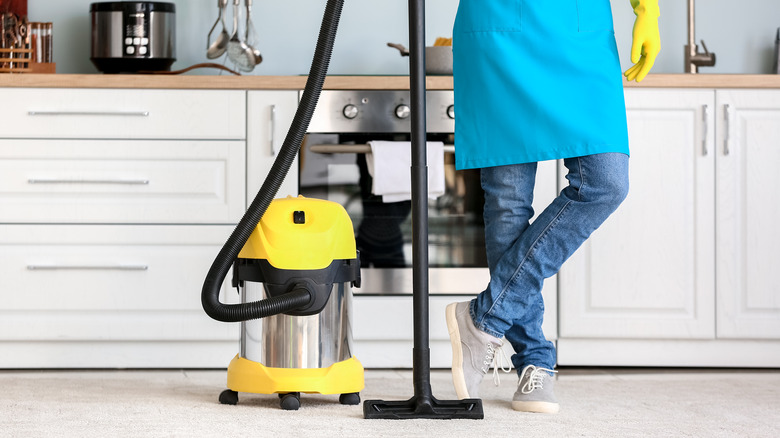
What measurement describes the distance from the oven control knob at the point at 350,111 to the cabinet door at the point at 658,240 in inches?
28.9

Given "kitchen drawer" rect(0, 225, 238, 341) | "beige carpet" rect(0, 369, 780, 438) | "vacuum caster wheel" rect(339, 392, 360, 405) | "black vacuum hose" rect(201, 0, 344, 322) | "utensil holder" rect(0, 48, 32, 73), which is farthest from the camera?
"utensil holder" rect(0, 48, 32, 73)

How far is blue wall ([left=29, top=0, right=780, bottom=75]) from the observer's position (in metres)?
3.04

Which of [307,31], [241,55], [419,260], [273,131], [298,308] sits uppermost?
[307,31]

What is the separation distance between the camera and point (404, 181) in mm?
2461

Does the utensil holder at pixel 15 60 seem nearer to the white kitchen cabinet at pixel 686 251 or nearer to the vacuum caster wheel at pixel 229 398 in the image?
the vacuum caster wheel at pixel 229 398

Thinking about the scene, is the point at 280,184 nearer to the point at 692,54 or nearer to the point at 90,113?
the point at 90,113

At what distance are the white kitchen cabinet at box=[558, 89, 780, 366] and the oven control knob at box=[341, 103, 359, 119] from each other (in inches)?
28.9

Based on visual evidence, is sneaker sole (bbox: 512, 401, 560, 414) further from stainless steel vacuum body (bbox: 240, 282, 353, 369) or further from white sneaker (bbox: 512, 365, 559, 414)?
stainless steel vacuum body (bbox: 240, 282, 353, 369)

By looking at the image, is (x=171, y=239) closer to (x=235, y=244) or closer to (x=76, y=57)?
(x=235, y=244)

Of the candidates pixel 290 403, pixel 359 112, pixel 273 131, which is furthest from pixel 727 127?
pixel 290 403

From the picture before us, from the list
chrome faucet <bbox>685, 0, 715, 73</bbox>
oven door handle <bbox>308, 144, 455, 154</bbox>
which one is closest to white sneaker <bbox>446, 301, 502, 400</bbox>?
oven door handle <bbox>308, 144, 455, 154</bbox>

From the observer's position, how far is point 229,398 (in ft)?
6.19

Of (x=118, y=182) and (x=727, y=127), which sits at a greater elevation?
(x=727, y=127)

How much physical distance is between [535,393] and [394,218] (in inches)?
31.2
